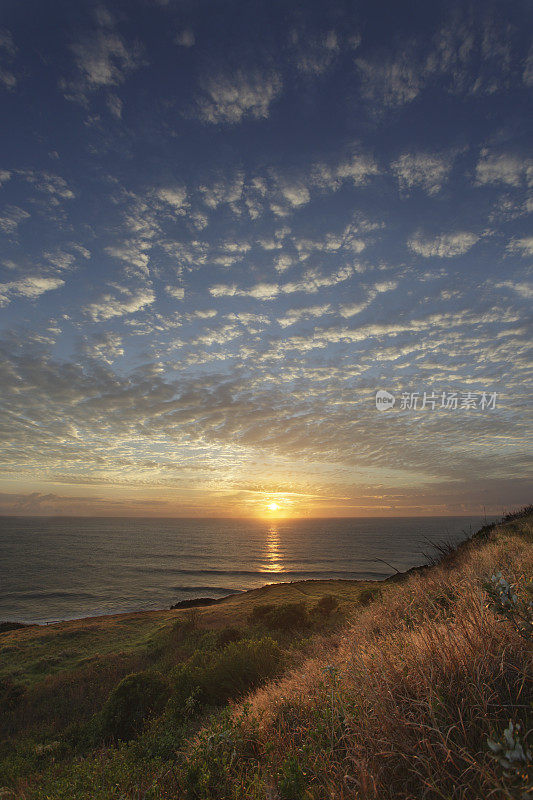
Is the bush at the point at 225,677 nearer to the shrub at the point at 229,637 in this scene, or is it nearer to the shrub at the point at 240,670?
the shrub at the point at 240,670

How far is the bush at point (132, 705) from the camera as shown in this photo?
12.2 metres

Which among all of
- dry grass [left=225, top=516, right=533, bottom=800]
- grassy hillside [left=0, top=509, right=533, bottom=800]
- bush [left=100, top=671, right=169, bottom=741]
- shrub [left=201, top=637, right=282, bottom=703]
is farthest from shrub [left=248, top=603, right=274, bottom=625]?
dry grass [left=225, top=516, right=533, bottom=800]

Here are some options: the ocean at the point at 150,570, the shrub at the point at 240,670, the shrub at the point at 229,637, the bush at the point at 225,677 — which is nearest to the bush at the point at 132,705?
the bush at the point at 225,677

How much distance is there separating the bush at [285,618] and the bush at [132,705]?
8.65 m

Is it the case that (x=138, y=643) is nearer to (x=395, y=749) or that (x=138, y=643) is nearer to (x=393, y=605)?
(x=393, y=605)

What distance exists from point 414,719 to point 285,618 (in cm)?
2009

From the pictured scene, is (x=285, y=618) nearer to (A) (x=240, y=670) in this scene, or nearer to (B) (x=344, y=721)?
(A) (x=240, y=670)

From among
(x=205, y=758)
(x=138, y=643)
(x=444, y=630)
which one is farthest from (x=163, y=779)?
(x=138, y=643)

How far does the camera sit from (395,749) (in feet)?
12.2

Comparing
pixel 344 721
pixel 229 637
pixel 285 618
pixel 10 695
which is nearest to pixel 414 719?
pixel 344 721

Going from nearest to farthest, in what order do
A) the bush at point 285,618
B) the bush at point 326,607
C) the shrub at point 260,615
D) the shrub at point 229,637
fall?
the shrub at point 229,637 → the bush at point 285,618 → the bush at point 326,607 → the shrub at point 260,615

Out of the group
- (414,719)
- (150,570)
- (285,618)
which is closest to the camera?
(414,719)

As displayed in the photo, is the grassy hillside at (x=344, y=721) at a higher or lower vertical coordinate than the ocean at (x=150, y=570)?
higher

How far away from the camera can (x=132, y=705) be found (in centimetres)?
1302
